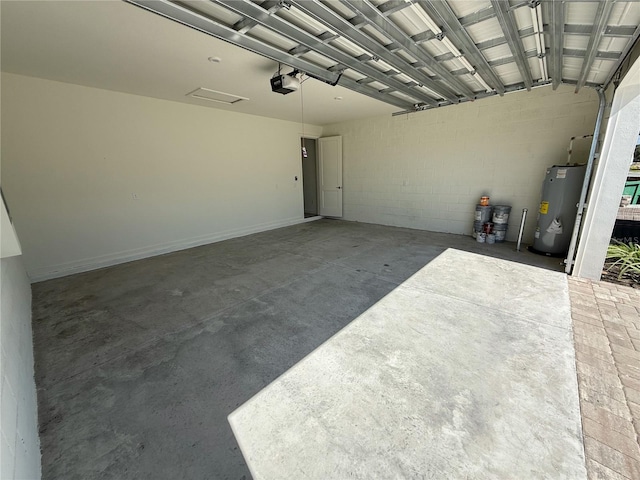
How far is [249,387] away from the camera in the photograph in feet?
6.07

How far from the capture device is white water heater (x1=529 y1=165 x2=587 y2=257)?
3.87 metres

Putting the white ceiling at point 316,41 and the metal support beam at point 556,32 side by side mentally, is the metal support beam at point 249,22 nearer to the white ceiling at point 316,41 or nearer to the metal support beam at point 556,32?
the white ceiling at point 316,41

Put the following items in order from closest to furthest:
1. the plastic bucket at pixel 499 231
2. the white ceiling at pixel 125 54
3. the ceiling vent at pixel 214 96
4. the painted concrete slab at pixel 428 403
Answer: the painted concrete slab at pixel 428 403
the white ceiling at pixel 125 54
the ceiling vent at pixel 214 96
the plastic bucket at pixel 499 231

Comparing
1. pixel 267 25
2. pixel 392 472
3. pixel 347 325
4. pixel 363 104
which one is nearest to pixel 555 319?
pixel 347 325

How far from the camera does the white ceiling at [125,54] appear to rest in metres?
2.13

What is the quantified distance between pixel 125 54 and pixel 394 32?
282cm

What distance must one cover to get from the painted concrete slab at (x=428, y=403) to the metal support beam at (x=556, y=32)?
260 cm

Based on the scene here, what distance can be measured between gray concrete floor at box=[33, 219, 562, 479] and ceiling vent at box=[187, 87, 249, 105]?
270 centimetres

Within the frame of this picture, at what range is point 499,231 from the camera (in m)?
4.95

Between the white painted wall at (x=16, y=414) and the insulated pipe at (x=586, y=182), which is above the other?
the insulated pipe at (x=586, y=182)

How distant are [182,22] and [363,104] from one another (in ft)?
12.3

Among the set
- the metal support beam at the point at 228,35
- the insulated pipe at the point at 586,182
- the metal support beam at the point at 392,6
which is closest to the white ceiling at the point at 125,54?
the metal support beam at the point at 228,35

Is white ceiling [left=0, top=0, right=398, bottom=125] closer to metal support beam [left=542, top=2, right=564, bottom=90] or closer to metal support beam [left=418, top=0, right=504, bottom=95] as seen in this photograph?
metal support beam [left=418, top=0, right=504, bottom=95]

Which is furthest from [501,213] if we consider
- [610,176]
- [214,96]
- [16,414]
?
[16,414]
